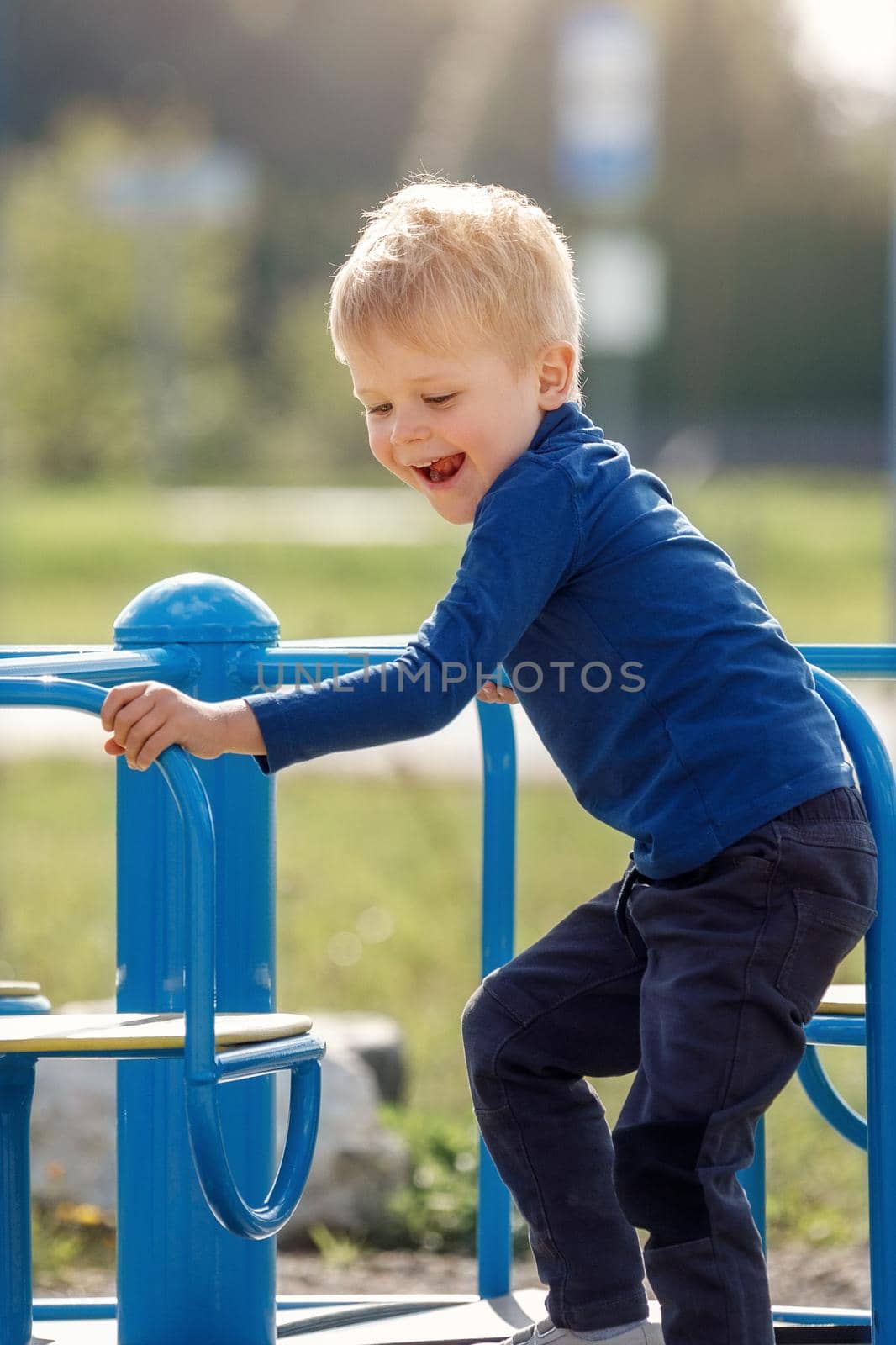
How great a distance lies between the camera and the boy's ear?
78.7 inches

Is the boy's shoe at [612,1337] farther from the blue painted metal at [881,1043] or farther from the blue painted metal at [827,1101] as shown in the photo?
the blue painted metal at [827,1101]

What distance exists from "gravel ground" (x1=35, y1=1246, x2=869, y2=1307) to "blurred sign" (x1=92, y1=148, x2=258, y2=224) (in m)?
24.6

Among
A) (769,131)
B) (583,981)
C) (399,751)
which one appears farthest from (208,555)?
(769,131)

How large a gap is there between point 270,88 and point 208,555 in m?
33.0

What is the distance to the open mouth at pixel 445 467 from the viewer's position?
198 cm

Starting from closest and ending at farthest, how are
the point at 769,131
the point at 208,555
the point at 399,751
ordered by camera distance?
the point at 399,751, the point at 208,555, the point at 769,131

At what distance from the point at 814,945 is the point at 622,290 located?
24607 millimetres

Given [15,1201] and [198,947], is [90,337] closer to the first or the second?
[15,1201]

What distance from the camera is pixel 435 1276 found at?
350 cm

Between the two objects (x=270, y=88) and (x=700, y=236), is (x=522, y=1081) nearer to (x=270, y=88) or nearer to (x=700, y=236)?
(x=700, y=236)

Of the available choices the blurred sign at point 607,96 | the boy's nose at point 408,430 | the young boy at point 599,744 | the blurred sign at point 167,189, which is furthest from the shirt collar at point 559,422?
the blurred sign at point 167,189

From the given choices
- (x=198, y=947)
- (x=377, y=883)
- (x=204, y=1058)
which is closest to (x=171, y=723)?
(x=198, y=947)

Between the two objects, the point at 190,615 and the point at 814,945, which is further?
the point at 190,615

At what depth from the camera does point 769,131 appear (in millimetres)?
44094
